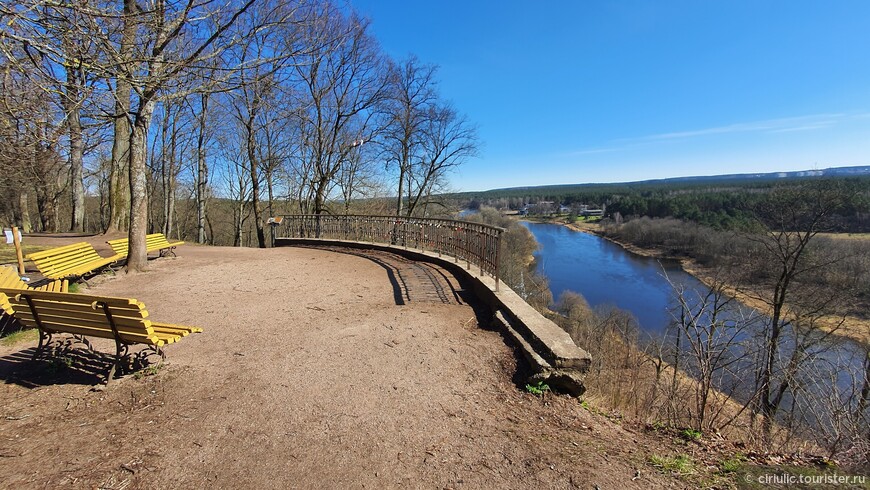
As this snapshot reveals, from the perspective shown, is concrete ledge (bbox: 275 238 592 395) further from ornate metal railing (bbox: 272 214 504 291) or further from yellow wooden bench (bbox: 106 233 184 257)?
yellow wooden bench (bbox: 106 233 184 257)

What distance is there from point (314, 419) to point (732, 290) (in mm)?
29877

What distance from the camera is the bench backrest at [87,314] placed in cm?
322

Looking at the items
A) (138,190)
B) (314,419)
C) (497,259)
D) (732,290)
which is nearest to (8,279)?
(138,190)

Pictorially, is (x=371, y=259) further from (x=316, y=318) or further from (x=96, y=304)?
(x=96, y=304)

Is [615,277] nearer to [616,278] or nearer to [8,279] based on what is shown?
[616,278]

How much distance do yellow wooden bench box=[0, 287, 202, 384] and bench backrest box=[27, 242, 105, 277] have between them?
2.63 meters

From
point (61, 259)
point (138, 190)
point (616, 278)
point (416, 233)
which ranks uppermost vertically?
point (138, 190)

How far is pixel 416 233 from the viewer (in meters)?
10.3

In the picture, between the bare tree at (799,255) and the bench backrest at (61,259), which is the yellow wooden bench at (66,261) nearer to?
the bench backrest at (61,259)

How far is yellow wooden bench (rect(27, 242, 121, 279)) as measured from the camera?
234 inches

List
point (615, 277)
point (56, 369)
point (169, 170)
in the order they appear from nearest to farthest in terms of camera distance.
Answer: point (56, 369) → point (169, 170) → point (615, 277)

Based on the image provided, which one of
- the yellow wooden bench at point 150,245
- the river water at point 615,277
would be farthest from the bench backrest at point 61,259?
the river water at point 615,277

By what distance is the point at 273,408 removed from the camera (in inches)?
122

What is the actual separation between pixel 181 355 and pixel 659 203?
318ft
